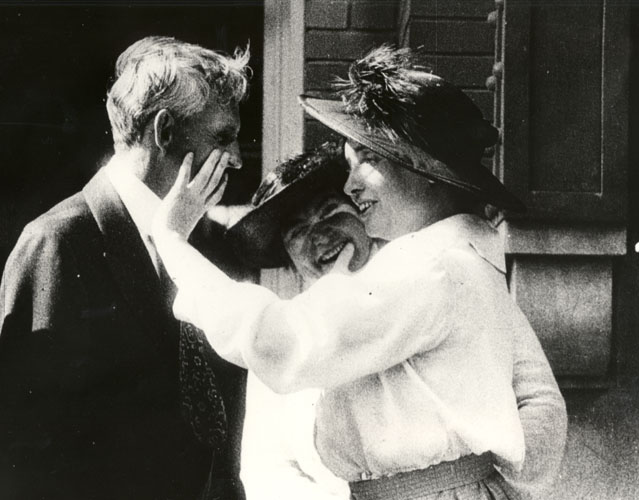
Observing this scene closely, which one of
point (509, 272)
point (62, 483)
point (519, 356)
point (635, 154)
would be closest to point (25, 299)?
point (62, 483)

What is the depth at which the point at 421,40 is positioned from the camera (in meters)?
3.75

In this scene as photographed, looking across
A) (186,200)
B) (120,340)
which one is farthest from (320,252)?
(120,340)

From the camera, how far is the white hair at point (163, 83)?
3.00 m

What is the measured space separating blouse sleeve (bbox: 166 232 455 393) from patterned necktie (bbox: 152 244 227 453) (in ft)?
2.04

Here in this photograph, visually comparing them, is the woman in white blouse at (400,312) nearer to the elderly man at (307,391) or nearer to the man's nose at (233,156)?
the elderly man at (307,391)

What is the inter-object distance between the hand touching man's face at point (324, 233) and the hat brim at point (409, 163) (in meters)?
0.39

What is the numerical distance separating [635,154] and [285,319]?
6.29ft

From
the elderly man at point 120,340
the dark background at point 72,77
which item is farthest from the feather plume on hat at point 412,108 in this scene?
the dark background at point 72,77

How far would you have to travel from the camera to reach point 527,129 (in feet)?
11.8

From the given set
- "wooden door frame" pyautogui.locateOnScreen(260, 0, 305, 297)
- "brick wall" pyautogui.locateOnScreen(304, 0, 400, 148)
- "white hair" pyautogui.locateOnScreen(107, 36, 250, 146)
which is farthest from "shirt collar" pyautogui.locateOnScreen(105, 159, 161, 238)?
Result: "brick wall" pyautogui.locateOnScreen(304, 0, 400, 148)

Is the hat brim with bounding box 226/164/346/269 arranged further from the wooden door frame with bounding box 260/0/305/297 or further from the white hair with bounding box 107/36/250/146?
the wooden door frame with bounding box 260/0/305/297

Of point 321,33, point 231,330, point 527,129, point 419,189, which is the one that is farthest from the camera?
point 321,33

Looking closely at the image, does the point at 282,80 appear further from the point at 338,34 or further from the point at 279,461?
the point at 279,461

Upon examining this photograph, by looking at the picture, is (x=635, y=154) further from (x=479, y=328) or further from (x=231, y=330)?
(x=231, y=330)
